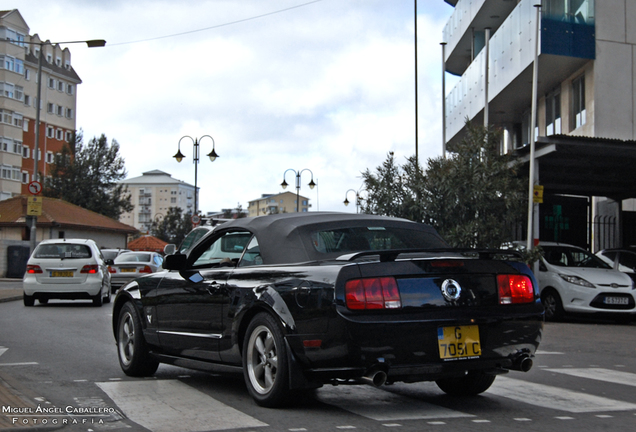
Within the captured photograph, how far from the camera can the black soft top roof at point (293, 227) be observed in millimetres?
6141

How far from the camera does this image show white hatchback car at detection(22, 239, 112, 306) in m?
19.7

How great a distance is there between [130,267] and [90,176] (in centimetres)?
5344

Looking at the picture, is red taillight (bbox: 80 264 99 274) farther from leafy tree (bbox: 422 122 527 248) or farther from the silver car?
leafy tree (bbox: 422 122 527 248)

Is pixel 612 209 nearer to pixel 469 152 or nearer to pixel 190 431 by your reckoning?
pixel 469 152

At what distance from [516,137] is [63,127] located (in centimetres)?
6277

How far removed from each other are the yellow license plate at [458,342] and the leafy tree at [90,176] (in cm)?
7605

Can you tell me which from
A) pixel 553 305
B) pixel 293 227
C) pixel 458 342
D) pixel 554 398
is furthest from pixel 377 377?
pixel 553 305

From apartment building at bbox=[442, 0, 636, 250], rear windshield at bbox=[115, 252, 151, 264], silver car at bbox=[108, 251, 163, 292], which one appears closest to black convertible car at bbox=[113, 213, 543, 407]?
apartment building at bbox=[442, 0, 636, 250]

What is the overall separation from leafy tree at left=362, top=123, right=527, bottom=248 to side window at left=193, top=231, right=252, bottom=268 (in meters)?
13.0

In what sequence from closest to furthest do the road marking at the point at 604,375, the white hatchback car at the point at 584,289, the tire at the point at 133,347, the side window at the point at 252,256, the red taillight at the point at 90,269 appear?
1. the side window at the point at 252,256
2. the tire at the point at 133,347
3. the road marking at the point at 604,375
4. the white hatchback car at the point at 584,289
5. the red taillight at the point at 90,269

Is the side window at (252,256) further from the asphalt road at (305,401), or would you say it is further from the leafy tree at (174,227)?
the leafy tree at (174,227)

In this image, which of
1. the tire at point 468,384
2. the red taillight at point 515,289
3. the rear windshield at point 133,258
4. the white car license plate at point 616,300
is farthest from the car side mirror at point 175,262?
the rear windshield at point 133,258

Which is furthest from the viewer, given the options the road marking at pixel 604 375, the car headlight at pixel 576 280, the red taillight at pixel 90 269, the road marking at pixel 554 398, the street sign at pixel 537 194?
the street sign at pixel 537 194

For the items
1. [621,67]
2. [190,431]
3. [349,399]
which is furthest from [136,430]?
[621,67]
